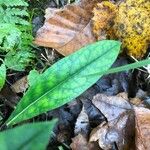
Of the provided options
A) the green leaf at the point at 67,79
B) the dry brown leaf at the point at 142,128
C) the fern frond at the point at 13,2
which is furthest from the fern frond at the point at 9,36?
the dry brown leaf at the point at 142,128

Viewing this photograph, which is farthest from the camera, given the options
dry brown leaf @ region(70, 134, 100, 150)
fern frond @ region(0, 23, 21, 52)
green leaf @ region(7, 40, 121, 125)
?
fern frond @ region(0, 23, 21, 52)

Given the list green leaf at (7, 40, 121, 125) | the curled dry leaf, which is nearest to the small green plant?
green leaf at (7, 40, 121, 125)

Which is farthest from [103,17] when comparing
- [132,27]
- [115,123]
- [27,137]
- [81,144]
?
[27,137]

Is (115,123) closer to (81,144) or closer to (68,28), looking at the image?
(81,144)

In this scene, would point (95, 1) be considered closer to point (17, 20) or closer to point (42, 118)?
point (17, 20)

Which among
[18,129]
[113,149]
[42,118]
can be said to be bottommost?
[113,149]

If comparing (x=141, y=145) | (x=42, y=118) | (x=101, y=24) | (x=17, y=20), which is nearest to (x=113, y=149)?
(x=141, y=145)

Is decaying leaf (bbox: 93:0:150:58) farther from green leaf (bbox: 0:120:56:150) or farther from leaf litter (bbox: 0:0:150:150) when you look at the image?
green leaf (bbox: 0:120:56:150)

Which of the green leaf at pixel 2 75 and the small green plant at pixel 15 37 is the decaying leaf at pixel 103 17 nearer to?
the small green plant at pixel 15 37
